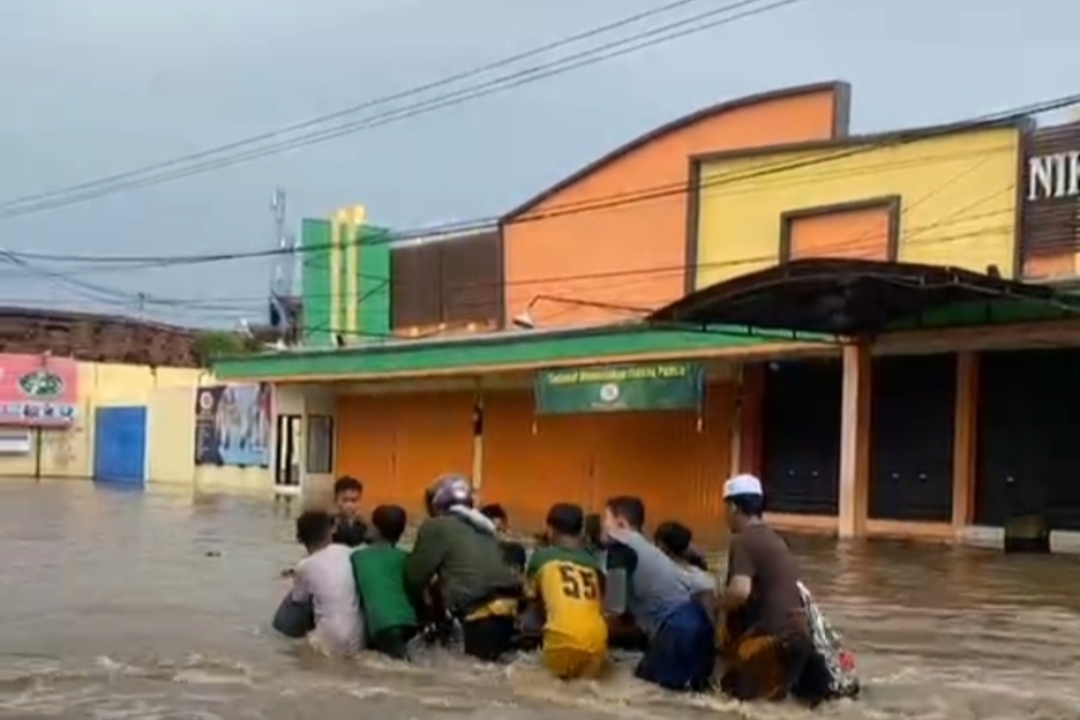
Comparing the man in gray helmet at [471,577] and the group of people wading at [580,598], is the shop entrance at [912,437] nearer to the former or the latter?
the group of people wading at [580,598]

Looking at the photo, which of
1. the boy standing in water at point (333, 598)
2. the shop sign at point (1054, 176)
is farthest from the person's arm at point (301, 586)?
the shop sign at point (1054, 176)

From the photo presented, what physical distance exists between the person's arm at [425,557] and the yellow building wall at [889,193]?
16841 millimetres

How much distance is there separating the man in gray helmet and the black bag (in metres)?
1.05

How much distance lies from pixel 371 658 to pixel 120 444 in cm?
4525

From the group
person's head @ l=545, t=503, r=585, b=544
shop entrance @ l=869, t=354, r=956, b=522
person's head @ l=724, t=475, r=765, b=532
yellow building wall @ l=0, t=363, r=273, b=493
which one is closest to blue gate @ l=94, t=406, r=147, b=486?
yellow building wall @ l=0, t=363, r=273, b=493

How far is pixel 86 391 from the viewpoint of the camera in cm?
5684

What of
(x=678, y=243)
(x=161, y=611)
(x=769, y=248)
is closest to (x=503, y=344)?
(x=678, y=243)

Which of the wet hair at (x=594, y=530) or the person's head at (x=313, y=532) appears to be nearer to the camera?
the wet hair at (x=594, y=530)

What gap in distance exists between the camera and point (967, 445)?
88.2 feet

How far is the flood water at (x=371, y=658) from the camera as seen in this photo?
982 cm

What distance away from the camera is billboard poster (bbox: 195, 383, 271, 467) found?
152 feet

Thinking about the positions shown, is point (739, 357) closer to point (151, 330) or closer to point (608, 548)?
point (608, 548)

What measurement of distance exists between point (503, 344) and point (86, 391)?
1057 inches

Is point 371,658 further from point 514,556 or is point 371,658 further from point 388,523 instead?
point 514,556
